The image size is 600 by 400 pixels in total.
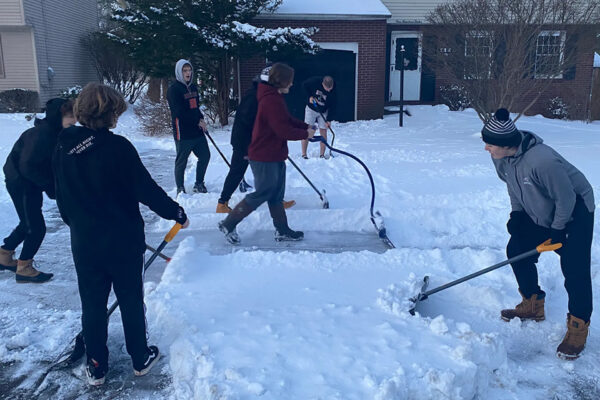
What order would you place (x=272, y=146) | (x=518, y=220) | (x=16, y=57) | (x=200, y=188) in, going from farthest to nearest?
1. (x=16, y=57)
2. (x=200, y=188)
3. (x=272, y=146)
4. (x=518, y=220)

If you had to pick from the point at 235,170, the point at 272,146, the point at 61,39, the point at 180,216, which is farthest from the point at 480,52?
the point at 61,39

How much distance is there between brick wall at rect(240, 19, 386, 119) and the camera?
15.6 m

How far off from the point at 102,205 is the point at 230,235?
2.80 m

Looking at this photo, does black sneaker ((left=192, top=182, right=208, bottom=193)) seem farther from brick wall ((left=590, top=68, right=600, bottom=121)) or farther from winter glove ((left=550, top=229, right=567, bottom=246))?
brick wall ((left=590, top=68, right=600, bottom=121))

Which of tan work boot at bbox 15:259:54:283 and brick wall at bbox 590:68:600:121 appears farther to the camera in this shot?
brick wall at bbox 590:68:600:121

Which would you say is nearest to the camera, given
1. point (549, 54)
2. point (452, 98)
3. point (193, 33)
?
point (549, 54)

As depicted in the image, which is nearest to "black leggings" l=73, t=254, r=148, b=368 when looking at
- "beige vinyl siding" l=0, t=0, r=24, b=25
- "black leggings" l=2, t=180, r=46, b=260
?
"black leggings" l=2, t=180, r=46, b=260

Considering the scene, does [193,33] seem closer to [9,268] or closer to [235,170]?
[235,170]

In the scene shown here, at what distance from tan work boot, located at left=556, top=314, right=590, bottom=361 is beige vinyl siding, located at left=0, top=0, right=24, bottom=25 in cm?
1919

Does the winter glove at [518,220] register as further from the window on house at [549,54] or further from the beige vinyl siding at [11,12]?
the beige vinyl siding at [11,12]

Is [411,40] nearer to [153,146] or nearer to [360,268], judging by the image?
[153,146]

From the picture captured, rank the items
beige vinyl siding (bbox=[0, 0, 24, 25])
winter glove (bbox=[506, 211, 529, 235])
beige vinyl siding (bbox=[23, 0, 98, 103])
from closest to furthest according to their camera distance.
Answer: winter glove (bbox=[506, 211, 529, 235]) → beige vinyl siding (bbox=[0, 0, 24, 25]) → beige vinyl siding (bbox=[23, 0, 98, 103])

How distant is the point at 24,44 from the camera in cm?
1866

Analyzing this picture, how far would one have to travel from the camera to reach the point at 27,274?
4.77 m
